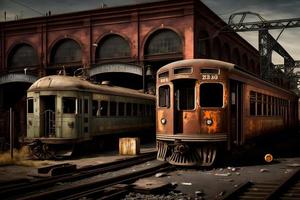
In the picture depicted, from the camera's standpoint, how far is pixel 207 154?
12023mm

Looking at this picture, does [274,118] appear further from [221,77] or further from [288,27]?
[288,27]

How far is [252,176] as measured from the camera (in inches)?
428

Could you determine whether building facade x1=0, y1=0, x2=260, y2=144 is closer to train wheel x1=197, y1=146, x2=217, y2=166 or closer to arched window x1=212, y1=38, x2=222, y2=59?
arched window x1=212, y1=38, x2=222, y2=59

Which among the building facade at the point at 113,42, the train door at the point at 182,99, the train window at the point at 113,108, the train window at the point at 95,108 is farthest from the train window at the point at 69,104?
the building facade at the point at 113,42

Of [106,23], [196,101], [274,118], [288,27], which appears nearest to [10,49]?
[106,23]

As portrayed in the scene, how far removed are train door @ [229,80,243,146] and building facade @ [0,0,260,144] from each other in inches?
639

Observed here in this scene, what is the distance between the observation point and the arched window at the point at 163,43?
1203 inches

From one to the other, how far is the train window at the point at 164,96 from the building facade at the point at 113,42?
15.4 meters

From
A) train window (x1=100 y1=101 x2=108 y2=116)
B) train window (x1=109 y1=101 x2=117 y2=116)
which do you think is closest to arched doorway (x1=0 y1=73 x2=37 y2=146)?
train window (x1=109 y1=101 x2=117 y2=116)

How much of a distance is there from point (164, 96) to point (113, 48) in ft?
67.5

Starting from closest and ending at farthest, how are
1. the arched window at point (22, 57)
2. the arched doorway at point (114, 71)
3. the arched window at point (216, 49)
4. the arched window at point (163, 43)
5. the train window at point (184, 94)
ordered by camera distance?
the train window at point (184, 94) < the arched window at point (163, 43) < the arched doorway at point (114, 71) < the arched window at point (216, 49) < the arched window at point (22, 57)

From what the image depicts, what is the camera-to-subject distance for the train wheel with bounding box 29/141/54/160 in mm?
15289

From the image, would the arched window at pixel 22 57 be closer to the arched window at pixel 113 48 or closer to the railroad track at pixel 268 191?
the arched window at pixel 113 48

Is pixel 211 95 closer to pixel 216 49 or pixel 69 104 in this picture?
pixel 69 104
